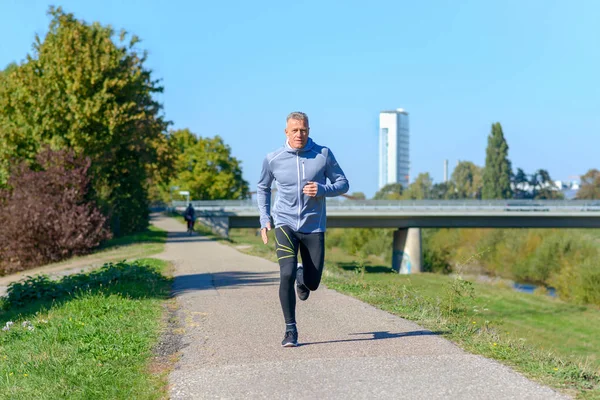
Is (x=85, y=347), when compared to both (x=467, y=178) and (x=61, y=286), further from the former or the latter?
(x=467, y=178)

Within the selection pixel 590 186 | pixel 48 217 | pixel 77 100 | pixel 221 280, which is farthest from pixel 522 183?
pixel 221 280

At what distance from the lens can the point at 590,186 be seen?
115562 millimetres

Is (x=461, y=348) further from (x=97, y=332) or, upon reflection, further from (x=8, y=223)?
(x=8, y=223)

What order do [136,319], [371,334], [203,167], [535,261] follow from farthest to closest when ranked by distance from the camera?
1. [203,167]
2. [535,261]
3. [136,319]
4. [371,334]

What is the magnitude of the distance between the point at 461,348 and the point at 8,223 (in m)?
22.8

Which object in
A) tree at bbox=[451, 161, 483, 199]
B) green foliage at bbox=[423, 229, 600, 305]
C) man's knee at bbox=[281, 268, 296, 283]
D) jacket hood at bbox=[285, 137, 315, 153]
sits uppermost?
tree at bbox=[451, 161, 483, 199]

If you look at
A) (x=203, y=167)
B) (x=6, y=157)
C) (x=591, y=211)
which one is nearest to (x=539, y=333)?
(x=6, y=157)

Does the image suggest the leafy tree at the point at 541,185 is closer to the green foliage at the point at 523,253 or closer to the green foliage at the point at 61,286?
the green foliage at the point at 523,253

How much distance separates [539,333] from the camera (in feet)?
79.3

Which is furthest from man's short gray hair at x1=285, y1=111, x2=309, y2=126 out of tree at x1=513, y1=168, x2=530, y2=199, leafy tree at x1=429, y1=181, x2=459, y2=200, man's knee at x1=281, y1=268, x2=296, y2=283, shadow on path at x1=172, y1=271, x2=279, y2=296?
leafy tree at x1=429, y1=181, x2=459, y2=200

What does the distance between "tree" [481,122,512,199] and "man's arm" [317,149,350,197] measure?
9138 centimetres

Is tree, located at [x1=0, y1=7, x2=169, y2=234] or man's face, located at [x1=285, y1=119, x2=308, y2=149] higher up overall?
tree, located at [x1=0, y1=7, x2=169, y2=234]

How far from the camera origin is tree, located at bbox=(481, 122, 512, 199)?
94.9 metres

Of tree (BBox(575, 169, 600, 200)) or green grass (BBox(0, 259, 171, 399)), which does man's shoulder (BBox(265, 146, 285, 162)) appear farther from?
tree (BBox(575, 169, 600, 200))
